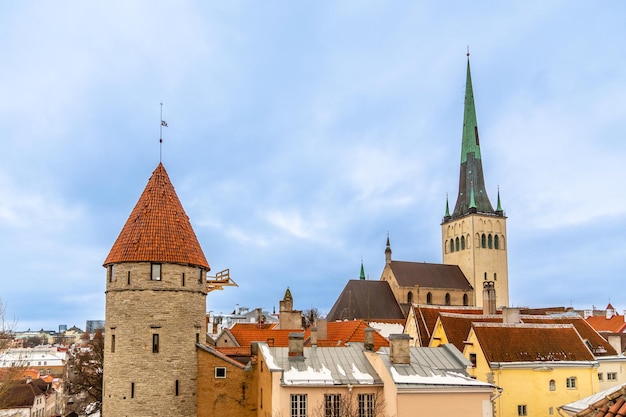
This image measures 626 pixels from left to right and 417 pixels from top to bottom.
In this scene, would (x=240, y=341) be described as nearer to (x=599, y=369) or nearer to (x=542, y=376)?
(x=542, y=376)

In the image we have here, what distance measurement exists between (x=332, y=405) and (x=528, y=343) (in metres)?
15.4

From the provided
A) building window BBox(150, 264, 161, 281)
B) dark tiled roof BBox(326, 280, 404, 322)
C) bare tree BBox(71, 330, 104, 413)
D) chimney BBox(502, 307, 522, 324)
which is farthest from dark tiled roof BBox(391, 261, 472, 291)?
building window BBox(150, 264, 161, 281)

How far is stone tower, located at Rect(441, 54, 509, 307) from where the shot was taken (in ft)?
356

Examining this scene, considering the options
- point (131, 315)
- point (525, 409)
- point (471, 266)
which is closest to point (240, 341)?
point (131, 315)

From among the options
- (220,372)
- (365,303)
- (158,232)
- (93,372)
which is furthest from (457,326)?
(365,303)

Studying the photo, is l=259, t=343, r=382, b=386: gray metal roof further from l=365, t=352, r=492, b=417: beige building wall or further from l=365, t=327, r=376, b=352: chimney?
l=365, t=352, r=492, b=417: beige building wall

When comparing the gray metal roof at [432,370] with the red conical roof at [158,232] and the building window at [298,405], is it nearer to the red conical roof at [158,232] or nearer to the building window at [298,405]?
the building window at [298,405]

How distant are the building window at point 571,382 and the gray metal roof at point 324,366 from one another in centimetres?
1304

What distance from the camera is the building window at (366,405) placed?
28828mm

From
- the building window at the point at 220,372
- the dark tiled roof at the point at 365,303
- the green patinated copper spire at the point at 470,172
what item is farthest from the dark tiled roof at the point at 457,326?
the green patinated copper spire at the point at 470,172

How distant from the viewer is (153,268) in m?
34.7

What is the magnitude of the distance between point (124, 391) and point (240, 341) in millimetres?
14972

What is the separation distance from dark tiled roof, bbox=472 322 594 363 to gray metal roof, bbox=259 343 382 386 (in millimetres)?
9216

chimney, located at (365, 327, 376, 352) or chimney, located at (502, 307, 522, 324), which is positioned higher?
chimney, located at (502, 307, 522, 324)
